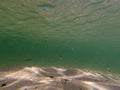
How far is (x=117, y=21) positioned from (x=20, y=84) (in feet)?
86.2

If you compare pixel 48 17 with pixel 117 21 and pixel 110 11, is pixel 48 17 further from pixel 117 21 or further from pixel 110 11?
pixel 117 21

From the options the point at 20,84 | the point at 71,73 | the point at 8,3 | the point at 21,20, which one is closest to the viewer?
the point at 20,84

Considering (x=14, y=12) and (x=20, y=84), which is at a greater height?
(x=14, y=12)

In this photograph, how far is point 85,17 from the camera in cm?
2564

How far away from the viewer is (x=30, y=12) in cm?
2334

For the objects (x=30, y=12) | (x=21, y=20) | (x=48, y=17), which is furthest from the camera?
(x=21, y=20)

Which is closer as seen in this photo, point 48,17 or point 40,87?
point 40,87

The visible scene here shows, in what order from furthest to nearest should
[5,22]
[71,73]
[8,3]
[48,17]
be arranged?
[5,22] → [48,17] → [8,3] → [71,73]

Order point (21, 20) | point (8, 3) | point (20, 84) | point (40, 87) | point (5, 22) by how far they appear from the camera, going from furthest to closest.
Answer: point (5, 22) < point (21, 20) < point (8, 3) < point (20, 84) < point (40, 87)

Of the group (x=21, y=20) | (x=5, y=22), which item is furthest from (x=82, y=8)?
(x=5, y=22)

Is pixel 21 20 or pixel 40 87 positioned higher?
pixel 21 20

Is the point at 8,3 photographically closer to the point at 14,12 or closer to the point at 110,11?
the point at 14,12

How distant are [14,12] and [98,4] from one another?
1014 centimetres

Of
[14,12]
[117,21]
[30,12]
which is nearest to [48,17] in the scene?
[30,12]
